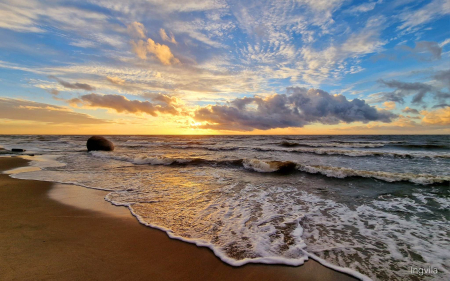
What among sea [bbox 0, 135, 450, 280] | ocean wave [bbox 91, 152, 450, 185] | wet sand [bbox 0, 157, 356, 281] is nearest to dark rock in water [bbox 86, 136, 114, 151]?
ocean wave [bbox 91, 152, 450, 185]

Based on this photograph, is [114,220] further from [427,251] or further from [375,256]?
[427,251]

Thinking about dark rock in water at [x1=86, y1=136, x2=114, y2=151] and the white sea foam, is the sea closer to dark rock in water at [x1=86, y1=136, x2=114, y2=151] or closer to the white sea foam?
the white sea foam

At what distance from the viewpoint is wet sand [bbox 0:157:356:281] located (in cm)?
261

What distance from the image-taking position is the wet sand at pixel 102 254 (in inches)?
103

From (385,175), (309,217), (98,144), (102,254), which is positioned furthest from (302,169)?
(98,144)

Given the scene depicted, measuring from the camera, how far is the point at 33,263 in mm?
2717

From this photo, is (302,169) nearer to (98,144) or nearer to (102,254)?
(102,254)

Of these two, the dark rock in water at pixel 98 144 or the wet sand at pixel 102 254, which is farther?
the dark rock in water at pixel 98 144

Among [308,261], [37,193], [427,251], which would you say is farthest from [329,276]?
[37,193]

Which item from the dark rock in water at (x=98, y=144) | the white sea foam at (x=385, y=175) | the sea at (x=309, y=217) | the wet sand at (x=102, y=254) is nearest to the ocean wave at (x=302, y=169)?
the white sea foam at (x=385, y=175)

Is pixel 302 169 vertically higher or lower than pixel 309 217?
lower

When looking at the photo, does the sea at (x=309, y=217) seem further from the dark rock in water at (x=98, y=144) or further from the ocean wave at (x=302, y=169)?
the dark rock in water at (x=98, y=144)

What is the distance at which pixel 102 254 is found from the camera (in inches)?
119

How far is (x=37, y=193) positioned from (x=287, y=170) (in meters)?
10.6
